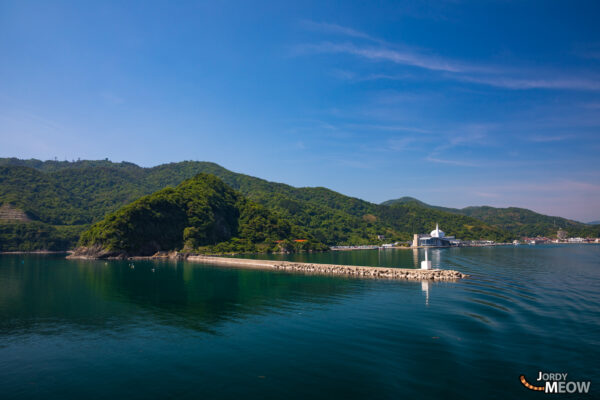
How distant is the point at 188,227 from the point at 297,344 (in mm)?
136559

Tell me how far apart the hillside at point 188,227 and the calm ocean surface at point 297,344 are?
303 feet

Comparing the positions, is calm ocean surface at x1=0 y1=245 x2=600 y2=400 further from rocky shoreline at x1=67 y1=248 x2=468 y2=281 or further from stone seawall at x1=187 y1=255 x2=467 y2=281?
rocky shoreline at x1=67 y1=248 x2=468 y2=281

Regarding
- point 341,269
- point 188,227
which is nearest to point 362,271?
point 341,269

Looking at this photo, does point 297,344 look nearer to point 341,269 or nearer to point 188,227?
point 341,269

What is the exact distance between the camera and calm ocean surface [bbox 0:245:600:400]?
18.0 meters

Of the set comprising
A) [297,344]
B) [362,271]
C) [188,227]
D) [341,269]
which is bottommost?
[341,269]

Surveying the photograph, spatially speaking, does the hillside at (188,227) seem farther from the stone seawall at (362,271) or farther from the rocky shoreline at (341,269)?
the stone seawall at (362,271)

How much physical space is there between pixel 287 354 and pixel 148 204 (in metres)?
139

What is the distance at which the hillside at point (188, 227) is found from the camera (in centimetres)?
13338

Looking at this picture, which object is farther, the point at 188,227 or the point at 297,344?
the point at 188,227

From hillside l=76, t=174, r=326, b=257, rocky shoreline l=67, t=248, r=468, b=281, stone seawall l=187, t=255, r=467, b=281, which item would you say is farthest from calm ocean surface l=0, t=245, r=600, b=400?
hillside l=76, t=174, r=326, b=257

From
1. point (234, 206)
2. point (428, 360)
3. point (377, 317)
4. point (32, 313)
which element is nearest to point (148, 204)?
point (234, 206)

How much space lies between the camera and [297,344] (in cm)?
2481

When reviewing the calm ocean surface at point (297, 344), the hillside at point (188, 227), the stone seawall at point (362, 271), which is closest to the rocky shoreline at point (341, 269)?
the stone seawall at point (362, 271)
